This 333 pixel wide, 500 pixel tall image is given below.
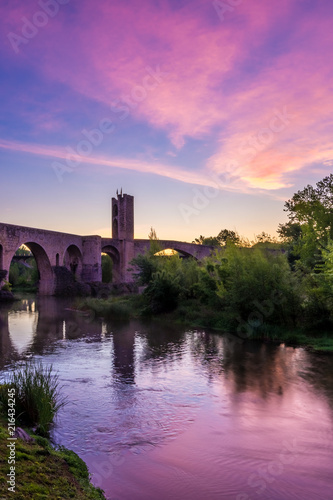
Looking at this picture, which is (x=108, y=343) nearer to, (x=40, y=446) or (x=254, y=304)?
(x=254, y=304)

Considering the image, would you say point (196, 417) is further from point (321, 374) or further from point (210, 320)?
point (210, 320)

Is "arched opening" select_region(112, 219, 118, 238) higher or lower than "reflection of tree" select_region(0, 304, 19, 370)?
higher

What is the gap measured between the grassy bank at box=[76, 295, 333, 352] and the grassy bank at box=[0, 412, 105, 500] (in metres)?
9.59

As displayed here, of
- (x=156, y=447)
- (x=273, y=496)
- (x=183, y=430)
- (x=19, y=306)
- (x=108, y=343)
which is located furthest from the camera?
(x=19, y=306)

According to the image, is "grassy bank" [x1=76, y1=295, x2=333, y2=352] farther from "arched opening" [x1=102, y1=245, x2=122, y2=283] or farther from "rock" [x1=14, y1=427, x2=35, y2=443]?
"arched opening" [x1=102, y1=245, x2=122, y2=283]

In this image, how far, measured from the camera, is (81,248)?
42.3 m

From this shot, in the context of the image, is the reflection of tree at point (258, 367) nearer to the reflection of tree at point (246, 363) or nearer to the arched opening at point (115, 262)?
the reflection of tree at point (246, 363)

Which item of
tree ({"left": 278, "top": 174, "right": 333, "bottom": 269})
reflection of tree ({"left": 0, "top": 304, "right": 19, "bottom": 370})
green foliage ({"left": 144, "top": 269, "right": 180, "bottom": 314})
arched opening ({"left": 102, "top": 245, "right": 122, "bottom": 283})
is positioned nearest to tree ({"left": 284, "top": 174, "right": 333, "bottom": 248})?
tree ({"left": 278, "top": 174, "right": 333, "bottom": 269})

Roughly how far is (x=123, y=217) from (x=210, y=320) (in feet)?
116

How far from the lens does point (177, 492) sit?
5035 millimetres

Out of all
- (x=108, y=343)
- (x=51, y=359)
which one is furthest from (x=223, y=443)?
(x=108, y=343)

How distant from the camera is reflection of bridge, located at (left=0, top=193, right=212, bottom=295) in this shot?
29109 mm

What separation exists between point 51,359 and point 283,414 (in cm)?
652

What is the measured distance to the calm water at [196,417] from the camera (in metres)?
5.27
